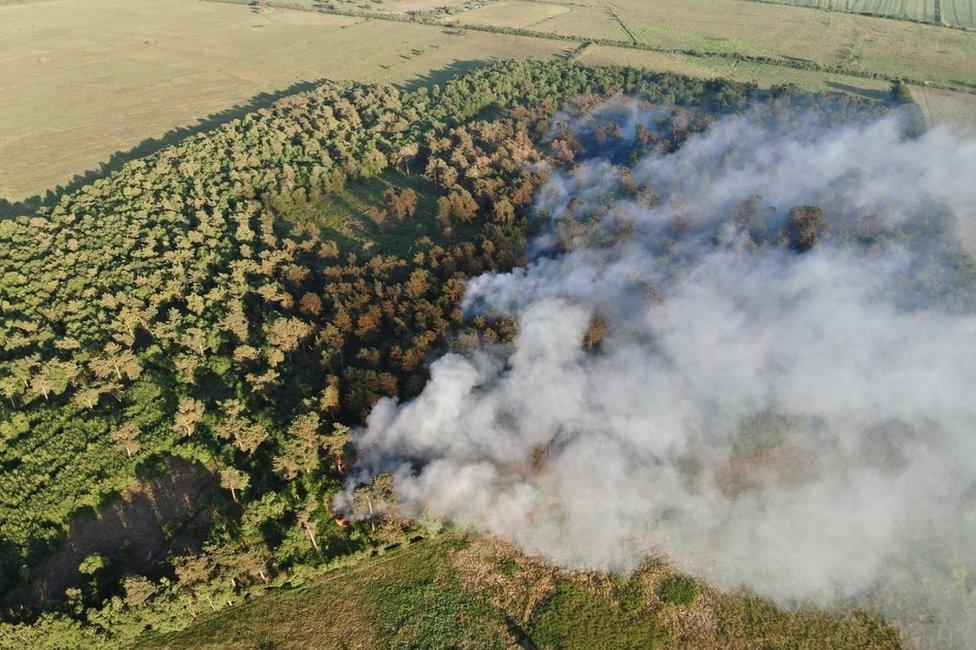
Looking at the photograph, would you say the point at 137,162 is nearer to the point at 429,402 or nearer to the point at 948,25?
the point at 429,402

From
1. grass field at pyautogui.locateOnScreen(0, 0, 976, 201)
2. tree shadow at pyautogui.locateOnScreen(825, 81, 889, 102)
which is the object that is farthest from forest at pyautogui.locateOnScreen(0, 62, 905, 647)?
grass field at pyautogui.locateOnScreen(0, 0, 976, 201)

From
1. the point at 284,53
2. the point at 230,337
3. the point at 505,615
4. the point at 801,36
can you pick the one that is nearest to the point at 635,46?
the point at 801,36

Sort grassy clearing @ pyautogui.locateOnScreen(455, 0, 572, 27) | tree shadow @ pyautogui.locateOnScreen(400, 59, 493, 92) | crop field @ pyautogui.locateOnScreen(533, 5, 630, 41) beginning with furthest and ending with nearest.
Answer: grassy clearing @ pyautogui.locateOnScreen(455, 0, 572, 27) → crop field @ pyautogui.locateOnScreen(533, 5, 630, 41) → tree shadow @ pyautogui.locateOnScreen(400, 59, 493, 92)

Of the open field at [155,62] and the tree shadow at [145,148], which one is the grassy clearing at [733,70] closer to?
the open field at [155,62]

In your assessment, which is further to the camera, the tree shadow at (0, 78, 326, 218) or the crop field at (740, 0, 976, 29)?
the crop field at (740, 0, 976, 29)

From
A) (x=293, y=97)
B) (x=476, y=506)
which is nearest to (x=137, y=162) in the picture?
(x=293, y=97)

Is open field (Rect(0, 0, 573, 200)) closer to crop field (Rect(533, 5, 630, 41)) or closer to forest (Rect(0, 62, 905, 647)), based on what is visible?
crop field (Rect(533, 5, 630, 41))

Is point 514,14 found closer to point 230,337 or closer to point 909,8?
point 909,8
